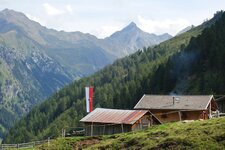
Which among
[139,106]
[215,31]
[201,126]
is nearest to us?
[201,126]

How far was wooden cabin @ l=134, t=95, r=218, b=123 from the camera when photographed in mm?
86938

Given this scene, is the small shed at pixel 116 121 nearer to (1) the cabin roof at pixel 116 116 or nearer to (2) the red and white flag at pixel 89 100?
(1) the cabin roof at pixel 116 116

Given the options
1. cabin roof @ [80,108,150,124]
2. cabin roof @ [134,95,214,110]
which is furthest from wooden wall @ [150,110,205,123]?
cabin roof @ [80,108,150,124]

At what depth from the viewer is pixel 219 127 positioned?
149ft

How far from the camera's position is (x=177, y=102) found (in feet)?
294

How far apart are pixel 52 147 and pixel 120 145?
46.2 ft

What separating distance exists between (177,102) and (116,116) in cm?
1633

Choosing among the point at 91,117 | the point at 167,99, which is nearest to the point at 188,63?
the point at 167,99

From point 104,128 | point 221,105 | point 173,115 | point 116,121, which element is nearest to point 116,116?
point 116,121

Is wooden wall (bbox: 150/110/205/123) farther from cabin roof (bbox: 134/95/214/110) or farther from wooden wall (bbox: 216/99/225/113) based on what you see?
wooden wall (bbox: 216/99/225/113)

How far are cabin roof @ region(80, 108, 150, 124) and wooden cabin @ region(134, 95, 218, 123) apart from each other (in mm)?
9667

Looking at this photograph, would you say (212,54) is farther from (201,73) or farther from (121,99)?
(121,99)

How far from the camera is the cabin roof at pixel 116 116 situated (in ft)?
252

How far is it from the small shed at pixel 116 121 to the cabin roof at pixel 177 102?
7078 millimetres
